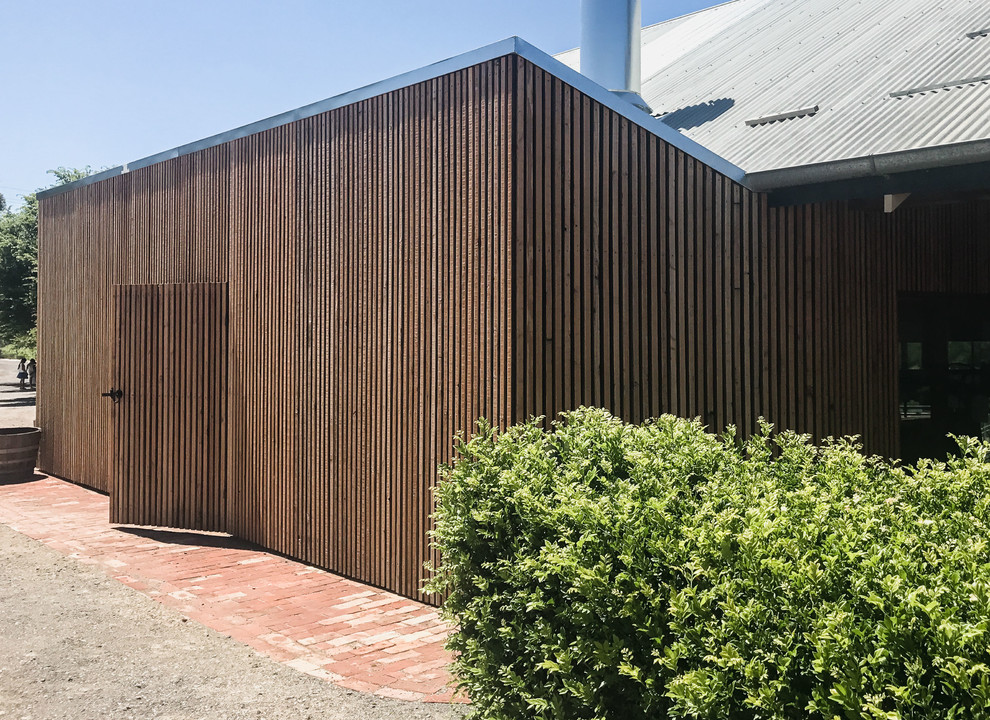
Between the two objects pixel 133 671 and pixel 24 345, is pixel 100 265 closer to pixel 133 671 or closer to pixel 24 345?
pixel 133 671

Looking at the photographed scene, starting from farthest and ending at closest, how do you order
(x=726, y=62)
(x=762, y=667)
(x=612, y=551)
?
(x=726, y=62), (x=612, y=551), (x=762, y=667)

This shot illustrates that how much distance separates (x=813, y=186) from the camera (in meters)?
6.88

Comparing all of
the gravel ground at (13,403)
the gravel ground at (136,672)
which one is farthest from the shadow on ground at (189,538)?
the gravel ground at (13,403)

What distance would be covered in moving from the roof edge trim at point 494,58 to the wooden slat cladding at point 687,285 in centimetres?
7

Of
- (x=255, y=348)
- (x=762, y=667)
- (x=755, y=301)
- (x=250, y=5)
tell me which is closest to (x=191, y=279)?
(x=255, y=348)

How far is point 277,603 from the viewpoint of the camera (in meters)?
6.13

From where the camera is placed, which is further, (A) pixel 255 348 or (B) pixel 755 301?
(A) pixel 255 348

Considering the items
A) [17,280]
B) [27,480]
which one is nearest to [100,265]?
[27,480]

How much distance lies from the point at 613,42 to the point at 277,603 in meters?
6.46

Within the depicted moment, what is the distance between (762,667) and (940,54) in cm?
792

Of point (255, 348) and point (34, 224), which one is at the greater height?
point (34, 224)

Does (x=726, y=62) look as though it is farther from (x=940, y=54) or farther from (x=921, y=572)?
(x=921, y=572)

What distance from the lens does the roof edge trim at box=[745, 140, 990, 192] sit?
231 inches

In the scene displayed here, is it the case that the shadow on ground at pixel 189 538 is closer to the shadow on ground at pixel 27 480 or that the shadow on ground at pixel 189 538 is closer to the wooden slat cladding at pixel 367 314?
the wooden slat cladding at pixel 367 314
